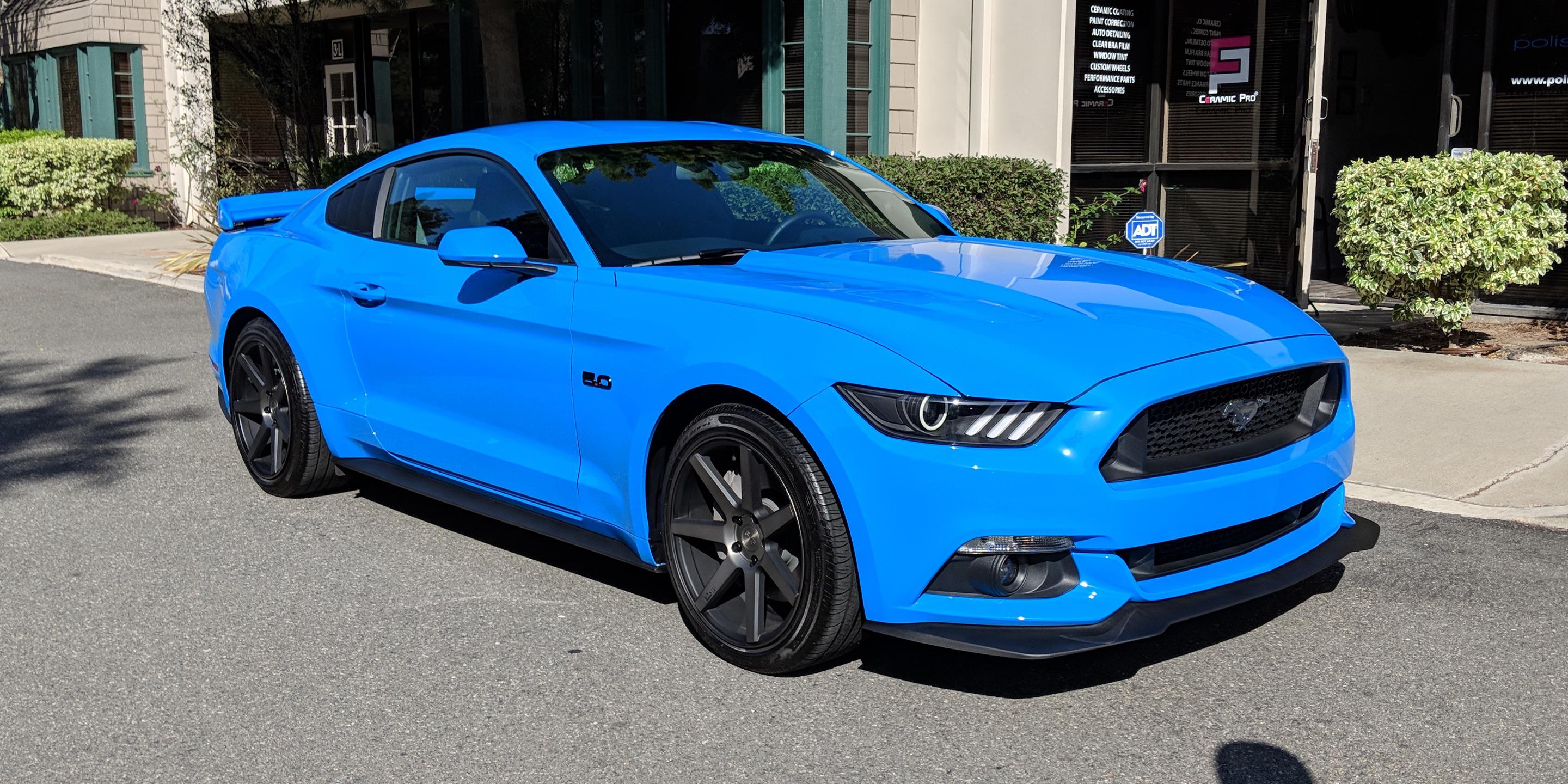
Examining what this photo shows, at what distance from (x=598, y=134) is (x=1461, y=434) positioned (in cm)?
437

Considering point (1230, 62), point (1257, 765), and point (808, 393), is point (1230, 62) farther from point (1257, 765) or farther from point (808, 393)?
point (1257, 765)

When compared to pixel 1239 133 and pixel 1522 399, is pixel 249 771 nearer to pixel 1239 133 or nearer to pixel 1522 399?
pixel 1522 399

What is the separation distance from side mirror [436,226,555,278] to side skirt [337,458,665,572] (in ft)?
2.64

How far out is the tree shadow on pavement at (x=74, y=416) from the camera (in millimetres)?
6809

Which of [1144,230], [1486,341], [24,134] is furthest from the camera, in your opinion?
[24,134]

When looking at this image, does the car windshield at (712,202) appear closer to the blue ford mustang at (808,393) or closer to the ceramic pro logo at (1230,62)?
the blue ford mustang at (808,393)

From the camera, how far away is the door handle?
533cm

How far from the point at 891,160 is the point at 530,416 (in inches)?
319

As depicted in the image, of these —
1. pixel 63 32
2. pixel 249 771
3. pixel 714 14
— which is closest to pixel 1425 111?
pixel 714 14

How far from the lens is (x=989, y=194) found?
11.8m

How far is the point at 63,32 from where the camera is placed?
24.7 m

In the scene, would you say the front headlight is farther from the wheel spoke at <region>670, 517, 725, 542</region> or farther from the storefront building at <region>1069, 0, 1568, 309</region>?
the storefront building at <region>1069, 0, 1568, 309</region>

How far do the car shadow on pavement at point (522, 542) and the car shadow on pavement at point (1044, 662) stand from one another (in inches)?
34.8

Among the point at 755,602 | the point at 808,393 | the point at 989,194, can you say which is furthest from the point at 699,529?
the point at 989,194
